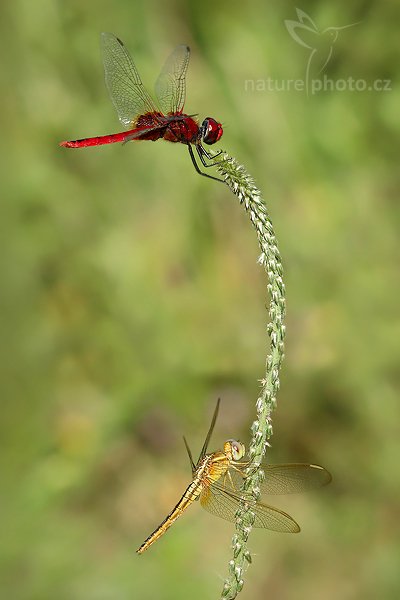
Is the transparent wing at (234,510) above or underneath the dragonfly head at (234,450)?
underneath

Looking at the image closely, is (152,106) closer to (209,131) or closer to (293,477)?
(209,131)

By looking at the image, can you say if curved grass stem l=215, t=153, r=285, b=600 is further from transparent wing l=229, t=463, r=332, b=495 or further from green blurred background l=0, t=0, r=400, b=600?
green blurred background l=0, t=0, r=400, b=600

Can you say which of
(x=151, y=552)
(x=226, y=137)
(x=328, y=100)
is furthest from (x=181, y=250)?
(x=151, y=552)

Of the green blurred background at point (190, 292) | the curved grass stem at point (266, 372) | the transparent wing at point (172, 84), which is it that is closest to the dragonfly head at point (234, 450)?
the curved grass stem at point (266, 372)

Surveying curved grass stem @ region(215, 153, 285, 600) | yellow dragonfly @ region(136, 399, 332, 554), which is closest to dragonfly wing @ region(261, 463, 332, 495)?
yellow dragonfly @ region(136, 399, 332, 554)

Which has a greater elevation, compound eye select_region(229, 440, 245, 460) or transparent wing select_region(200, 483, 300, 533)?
compound eye select_region(229, 440, 245, 460)

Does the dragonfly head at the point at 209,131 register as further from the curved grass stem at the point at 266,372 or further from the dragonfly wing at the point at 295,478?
the dragonfly wing at the point at 295,478

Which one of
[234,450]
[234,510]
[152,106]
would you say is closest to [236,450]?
[234,450]
